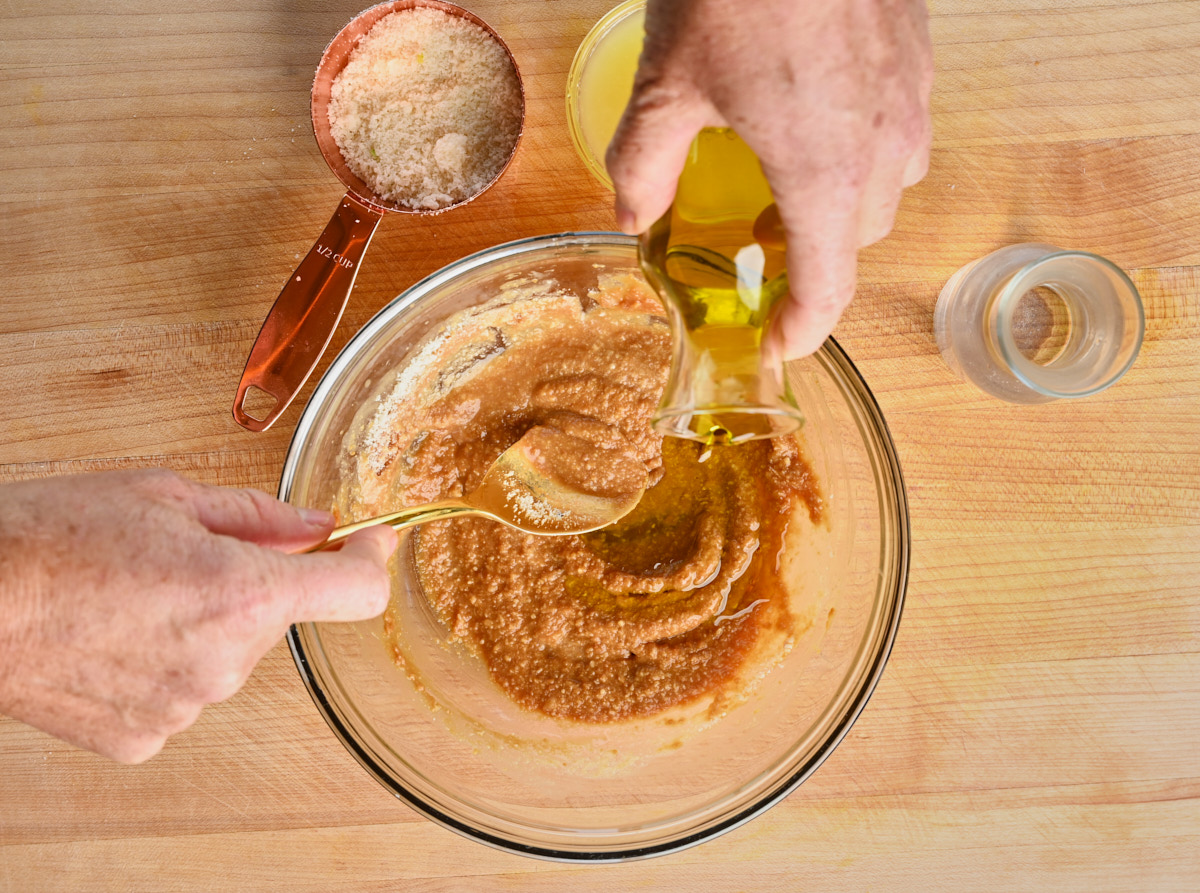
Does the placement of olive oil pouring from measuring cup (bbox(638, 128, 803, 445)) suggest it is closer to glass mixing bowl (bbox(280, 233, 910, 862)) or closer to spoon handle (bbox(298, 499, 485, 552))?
glass mixing bowl (bbox(280, 233, 910, 862))

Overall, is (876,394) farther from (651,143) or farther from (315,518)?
(315,518)

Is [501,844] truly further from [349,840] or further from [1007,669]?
[1007,669]

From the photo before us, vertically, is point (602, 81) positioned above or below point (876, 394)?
above

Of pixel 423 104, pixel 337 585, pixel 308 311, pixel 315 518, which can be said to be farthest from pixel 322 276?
pixel 337 585

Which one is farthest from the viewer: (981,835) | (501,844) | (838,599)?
(981,835)

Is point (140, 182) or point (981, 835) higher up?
point (140, 182)

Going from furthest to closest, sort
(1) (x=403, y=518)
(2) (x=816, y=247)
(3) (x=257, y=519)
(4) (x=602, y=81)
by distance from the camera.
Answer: (4) (x=602, y=81) < (1) (x=403, y=518) < (3) (x=257, y=519) < (2) (x=816, y=247)

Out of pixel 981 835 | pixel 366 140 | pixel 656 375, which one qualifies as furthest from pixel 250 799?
pixel 981 835
